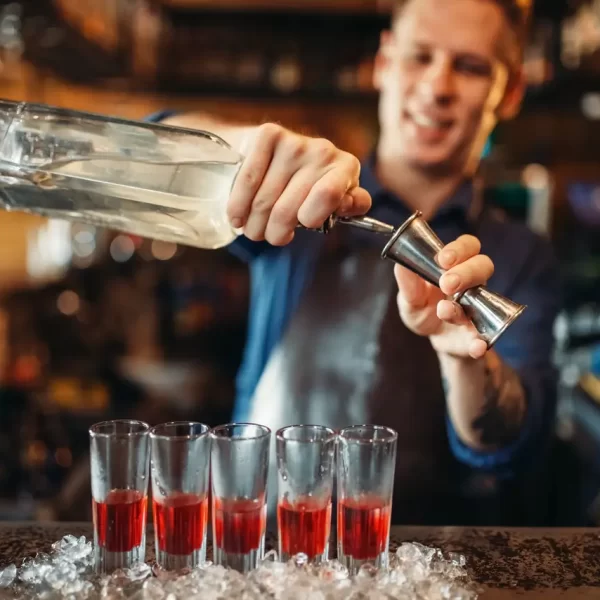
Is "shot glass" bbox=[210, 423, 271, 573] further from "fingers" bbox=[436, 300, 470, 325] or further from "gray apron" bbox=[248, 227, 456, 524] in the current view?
"gray apron" bbox=[248, 227, 456, 524]

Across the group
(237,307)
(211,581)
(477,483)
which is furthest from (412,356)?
(237,307)

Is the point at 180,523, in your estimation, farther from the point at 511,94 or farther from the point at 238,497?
the point at 511,94

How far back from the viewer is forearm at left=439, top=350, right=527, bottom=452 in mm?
1092

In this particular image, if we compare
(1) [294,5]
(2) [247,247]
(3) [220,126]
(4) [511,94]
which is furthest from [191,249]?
(3) [220,126]

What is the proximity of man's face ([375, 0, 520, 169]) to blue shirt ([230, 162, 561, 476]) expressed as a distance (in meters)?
0.11

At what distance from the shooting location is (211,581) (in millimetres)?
723

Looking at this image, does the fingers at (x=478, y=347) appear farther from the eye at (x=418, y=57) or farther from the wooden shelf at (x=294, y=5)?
the wooden shelf at (x=294, y=5)

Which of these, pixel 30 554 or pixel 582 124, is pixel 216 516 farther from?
pixel 582 124

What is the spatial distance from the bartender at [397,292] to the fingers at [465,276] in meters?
0.50

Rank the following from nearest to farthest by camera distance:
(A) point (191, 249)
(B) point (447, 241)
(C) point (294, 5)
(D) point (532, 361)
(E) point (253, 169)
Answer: (E) point (253, 169)
(D) point (532, 361)
(B) point (447, 241)
(C) point (294, 5)
(A) point (191, 249)

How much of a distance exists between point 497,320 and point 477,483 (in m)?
1.10

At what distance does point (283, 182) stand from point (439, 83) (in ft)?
2.18

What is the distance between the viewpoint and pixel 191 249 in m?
3.36

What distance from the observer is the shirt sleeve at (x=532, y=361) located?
1300 mm
